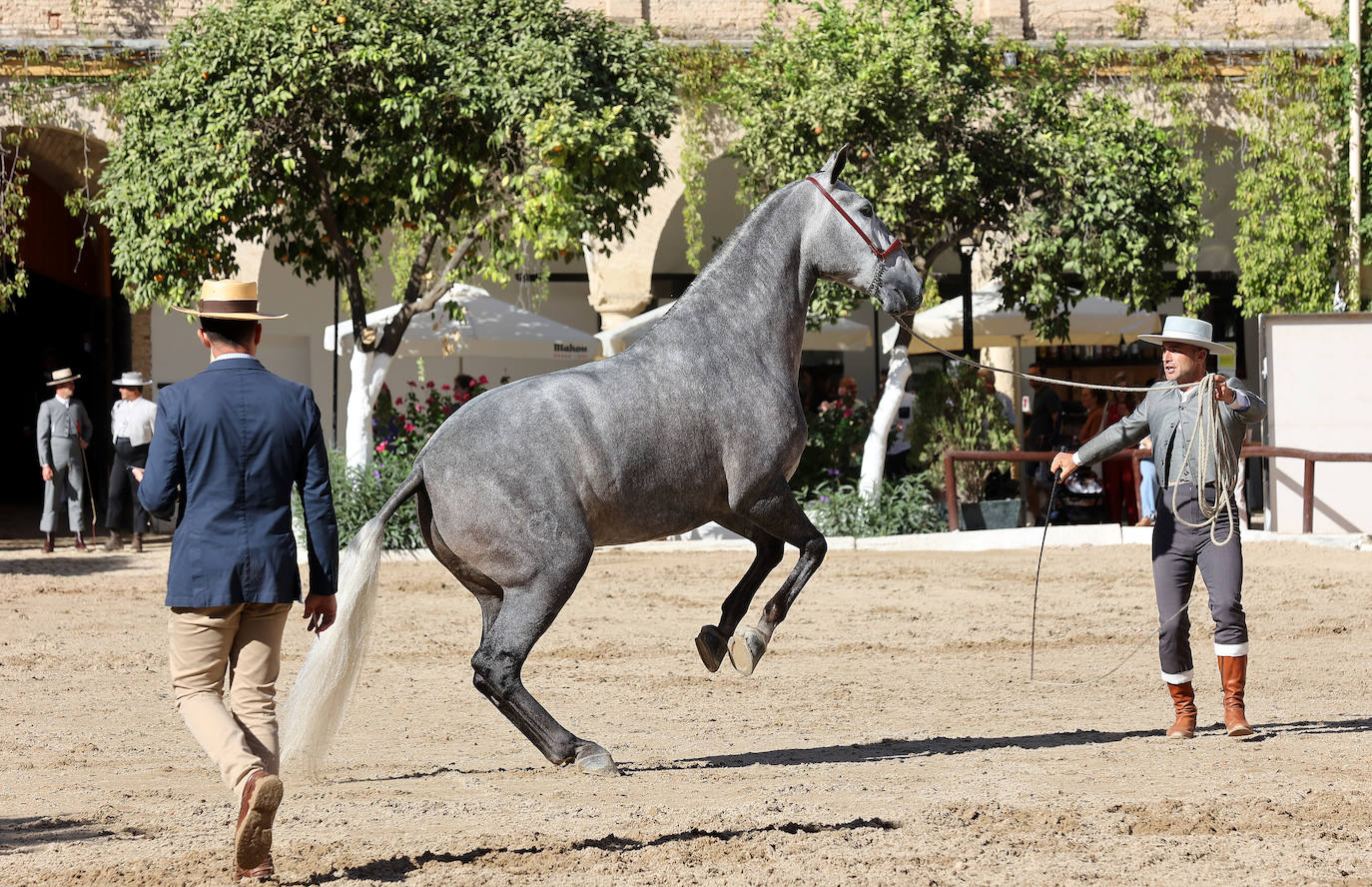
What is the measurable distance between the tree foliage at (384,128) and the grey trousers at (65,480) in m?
2.50

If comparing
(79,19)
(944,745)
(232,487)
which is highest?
(79,19)

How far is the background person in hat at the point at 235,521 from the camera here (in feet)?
15.6

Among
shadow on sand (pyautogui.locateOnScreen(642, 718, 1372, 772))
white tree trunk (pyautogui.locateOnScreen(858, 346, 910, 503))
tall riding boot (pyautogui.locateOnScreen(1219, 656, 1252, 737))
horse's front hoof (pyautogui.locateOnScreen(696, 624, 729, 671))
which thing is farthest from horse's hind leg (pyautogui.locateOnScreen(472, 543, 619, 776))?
white tree trunk (pyautogui.locateOnScreen(858, 346, 910, 503))

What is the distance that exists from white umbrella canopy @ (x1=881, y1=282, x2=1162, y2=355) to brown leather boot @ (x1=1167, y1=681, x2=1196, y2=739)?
1206 cm

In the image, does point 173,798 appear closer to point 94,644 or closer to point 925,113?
point 94,644

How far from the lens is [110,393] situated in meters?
21.0

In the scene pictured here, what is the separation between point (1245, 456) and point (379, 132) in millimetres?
9043

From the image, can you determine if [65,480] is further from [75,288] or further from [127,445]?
[75,288]

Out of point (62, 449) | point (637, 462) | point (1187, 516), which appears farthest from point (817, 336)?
point (637, 462)

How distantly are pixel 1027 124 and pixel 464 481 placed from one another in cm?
1303

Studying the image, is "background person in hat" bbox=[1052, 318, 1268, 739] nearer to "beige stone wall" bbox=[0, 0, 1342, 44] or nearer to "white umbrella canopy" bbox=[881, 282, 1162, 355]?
"white umbrella canopy" bbox=[881, 282, 1162, 355]

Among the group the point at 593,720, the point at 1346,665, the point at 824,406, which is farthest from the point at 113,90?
the point at 1346,665

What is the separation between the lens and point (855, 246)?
6.58 meters

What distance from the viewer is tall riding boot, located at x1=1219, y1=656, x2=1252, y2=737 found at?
6.88 meters
